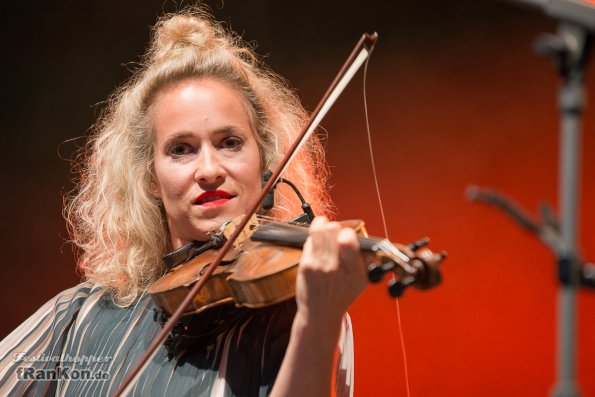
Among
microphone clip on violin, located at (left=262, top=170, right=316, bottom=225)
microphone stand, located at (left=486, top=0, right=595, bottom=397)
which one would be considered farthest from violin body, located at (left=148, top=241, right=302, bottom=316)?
microphone stand, located at (left=486, top=0, right=595, bottom=397)

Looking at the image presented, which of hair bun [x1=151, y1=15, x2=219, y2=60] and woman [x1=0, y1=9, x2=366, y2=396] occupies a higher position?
hair bun [x1=151, y1=15, x2=219, y2=60]

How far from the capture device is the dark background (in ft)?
7.12

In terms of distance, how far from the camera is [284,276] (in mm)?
1213

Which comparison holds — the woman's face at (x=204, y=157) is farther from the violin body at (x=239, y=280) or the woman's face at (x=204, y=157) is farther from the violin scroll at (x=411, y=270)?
the violin scroll at (x=411, y=270)

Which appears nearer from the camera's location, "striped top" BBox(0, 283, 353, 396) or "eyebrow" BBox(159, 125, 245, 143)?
"striped top" BBox(0, 283, 353, 396)

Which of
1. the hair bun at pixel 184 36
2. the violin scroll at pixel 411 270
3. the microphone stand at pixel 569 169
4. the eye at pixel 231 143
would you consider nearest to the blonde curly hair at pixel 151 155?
the hair bun at pixel 184 36

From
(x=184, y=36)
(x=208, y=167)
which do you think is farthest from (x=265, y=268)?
(x=184, y=36)

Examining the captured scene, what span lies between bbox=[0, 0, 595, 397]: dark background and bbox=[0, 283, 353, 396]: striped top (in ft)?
2.79

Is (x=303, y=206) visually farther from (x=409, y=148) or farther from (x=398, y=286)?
(x=409, y=148)

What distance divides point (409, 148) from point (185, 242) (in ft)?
2.95

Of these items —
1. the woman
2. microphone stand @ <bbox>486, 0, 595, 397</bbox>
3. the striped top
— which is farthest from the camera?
the striped top

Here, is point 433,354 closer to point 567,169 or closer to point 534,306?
point 534,306

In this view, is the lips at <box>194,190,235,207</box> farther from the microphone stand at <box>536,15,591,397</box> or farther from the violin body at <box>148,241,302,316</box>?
the microphone stand at <box>536,15,591,397</box>

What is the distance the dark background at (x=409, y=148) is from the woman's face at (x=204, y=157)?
769mm
